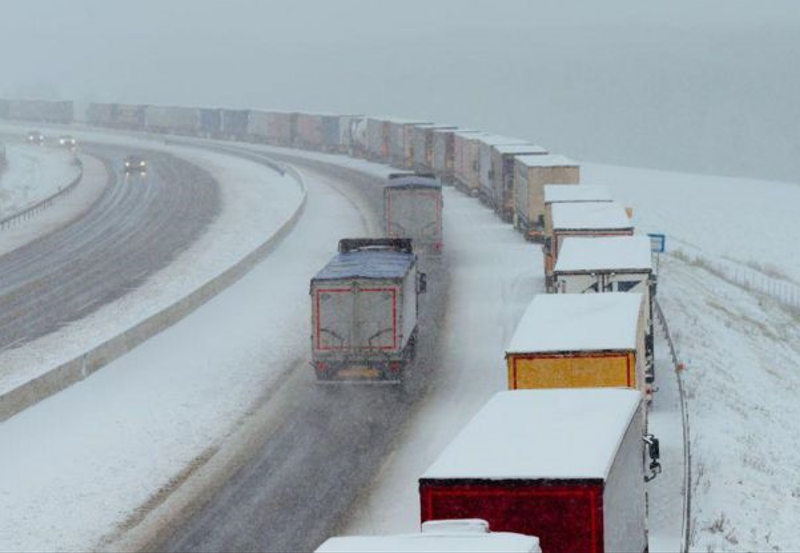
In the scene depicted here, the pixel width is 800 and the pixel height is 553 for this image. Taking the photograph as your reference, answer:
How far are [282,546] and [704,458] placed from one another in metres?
8.79

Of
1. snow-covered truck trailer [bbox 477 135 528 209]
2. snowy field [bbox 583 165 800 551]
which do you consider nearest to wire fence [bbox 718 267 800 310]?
snowy field [bbox 583 165 800 551]

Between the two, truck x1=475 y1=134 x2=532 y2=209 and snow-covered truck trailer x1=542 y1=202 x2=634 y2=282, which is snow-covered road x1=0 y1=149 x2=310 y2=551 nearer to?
snow-covered truck trailer x1=542 y1=202 x2=634 y2=282

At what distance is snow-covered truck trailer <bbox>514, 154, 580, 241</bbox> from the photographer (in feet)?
181

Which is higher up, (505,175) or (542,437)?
(542,437)

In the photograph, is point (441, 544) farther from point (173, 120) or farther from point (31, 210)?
point (173, 120)

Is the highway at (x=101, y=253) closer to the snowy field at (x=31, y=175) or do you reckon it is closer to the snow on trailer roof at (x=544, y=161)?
the snowy field at (x=31, y=175)

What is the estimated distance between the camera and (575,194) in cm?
4891

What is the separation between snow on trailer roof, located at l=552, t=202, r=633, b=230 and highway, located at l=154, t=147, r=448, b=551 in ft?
19.8

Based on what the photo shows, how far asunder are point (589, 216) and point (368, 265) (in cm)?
974

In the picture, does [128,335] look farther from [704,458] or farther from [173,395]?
[704,458]

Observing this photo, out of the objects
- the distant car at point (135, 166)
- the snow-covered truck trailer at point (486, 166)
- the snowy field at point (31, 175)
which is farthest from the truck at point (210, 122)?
the snow-covered truck trailer at point (486, 166)

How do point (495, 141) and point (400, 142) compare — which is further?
point (400, 142)

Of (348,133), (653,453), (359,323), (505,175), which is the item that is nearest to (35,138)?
(348,133)

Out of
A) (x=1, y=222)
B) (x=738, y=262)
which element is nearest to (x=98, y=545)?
(x=1, y=222)
